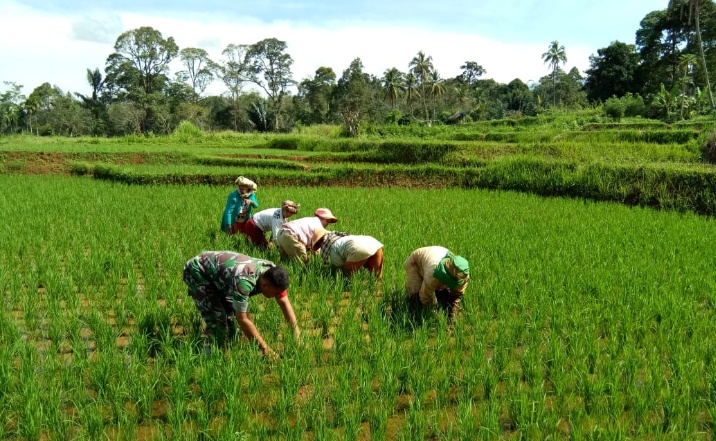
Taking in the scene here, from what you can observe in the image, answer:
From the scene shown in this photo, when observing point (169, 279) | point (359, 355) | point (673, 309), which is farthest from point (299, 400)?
point (673, 309)

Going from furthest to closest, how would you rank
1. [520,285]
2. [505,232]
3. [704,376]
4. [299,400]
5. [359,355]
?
[505,232] → [520,285] → [359,355] → [704,376] → [299,400]

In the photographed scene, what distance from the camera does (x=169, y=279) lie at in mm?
4309

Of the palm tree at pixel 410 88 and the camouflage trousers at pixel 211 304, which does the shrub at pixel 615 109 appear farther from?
the camouflage trousers at pixel 211 304

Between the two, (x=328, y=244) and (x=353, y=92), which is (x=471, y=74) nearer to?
(x=353, y=92)

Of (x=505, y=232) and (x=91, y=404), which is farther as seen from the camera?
(x=505, y=232)

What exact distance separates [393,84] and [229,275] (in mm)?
33840

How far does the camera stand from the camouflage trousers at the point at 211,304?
3.18m

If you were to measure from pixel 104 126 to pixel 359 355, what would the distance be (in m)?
35.2

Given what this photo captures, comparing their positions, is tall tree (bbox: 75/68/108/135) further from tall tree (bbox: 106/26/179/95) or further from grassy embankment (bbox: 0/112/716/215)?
grassy embankment (bbox: 0/112/716/215)

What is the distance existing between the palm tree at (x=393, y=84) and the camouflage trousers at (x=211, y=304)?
33520 mm

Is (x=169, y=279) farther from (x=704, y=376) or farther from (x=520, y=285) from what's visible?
(x=704, y=376)

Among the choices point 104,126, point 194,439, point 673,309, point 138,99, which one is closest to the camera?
point 194,439

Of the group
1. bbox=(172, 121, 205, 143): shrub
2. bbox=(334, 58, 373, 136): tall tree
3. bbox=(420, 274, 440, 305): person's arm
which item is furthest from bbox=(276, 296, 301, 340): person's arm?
bbox=(334, 58, 373, 136): tall tree

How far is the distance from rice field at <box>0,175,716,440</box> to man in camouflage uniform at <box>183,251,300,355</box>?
0.46 feet
